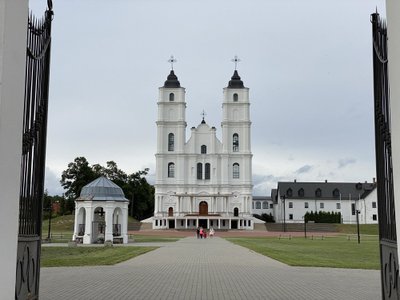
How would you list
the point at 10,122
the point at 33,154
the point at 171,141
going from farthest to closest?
the point at 171,141
the point at 33,154
the point at 10,122

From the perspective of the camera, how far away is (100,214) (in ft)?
122

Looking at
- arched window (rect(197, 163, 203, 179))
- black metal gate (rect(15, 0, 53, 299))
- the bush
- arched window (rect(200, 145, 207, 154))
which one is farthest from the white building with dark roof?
black metal gate (rect(15, 0, 53, 299))

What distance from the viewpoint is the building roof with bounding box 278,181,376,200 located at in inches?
3888

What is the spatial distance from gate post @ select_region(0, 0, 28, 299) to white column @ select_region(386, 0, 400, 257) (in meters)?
4.75

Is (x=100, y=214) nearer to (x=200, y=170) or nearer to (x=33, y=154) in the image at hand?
(x=33, y=154)

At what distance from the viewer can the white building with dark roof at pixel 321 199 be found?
96.6 m

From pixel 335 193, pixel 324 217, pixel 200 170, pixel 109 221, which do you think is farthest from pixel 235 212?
pixel 109 221

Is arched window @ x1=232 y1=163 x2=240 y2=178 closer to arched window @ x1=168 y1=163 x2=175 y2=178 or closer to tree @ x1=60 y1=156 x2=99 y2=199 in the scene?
arched window @ x1=168 y1=163 x2=175 y2=178

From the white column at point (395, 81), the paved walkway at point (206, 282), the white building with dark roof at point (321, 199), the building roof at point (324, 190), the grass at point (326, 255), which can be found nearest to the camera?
the white column at point (395, 81)

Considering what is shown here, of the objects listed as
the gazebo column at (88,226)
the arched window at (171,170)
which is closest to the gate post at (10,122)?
the gazebo column at (88,226)

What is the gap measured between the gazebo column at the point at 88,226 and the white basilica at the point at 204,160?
45985 millimetres

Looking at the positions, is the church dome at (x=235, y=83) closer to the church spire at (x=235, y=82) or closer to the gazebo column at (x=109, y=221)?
the church spire at (x=235, y=82)

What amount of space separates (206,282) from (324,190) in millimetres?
89636

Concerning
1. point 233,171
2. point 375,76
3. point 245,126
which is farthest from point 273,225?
point 375,76
